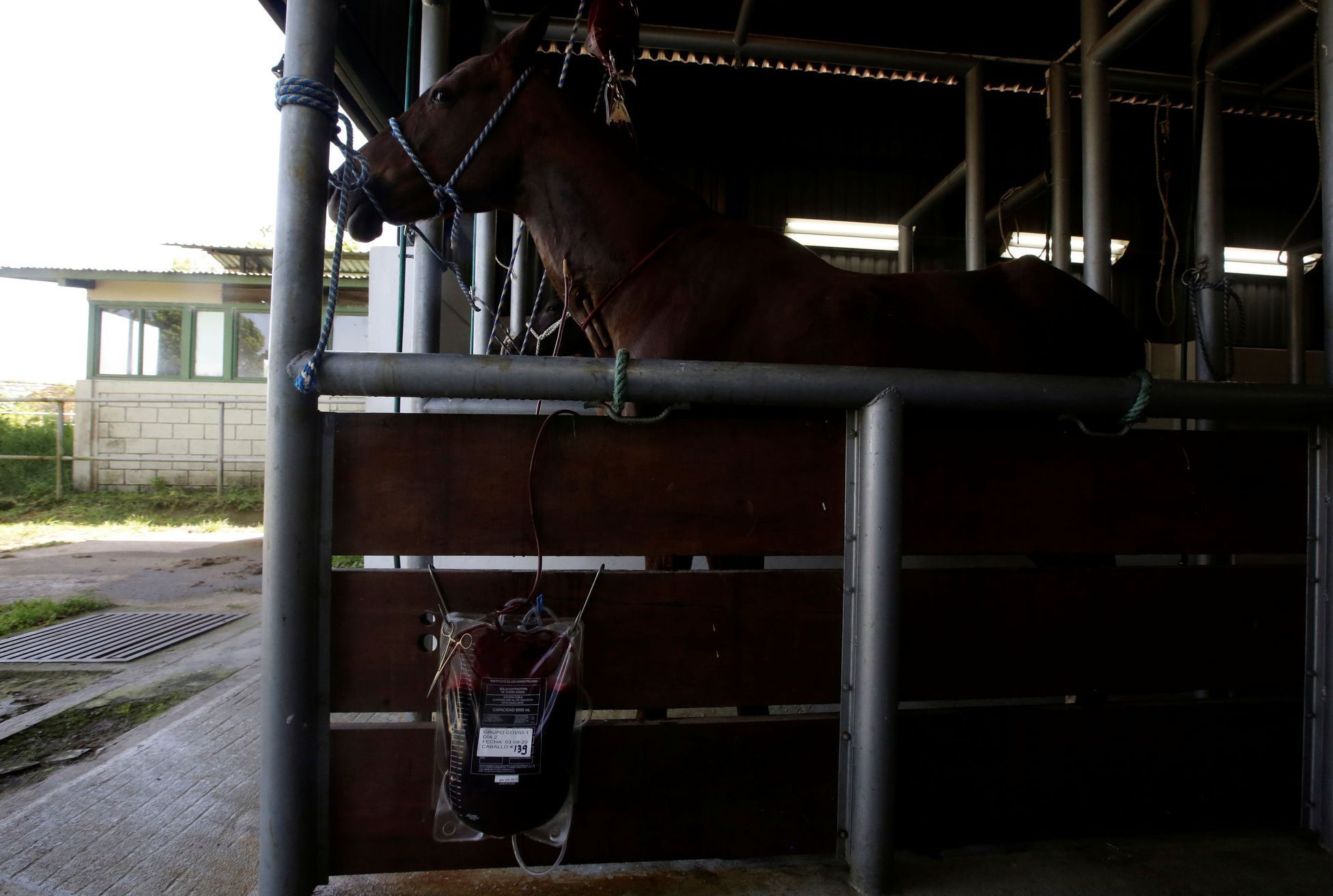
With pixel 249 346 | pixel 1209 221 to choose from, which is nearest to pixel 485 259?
pixel 1209 221

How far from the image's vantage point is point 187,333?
11.6 metres

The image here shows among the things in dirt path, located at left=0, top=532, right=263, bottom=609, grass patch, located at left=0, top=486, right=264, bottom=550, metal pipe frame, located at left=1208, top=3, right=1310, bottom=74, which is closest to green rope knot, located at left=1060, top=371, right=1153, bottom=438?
metal pipe frame, located at left=1208, top=3, right=1310, bottom=74

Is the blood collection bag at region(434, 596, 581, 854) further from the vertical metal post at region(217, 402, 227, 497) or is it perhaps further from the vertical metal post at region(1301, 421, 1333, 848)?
the vertical metal post at region(217, 402, 227, 497)

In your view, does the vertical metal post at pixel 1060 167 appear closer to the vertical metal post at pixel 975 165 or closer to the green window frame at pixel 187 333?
the vertical metal post at pixel 975 165

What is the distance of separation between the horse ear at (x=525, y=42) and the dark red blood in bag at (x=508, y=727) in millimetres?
1603

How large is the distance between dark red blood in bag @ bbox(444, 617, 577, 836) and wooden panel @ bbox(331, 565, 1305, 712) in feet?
0.40

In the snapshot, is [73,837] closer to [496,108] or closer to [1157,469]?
[496,108]

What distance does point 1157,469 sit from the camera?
1.43 metres

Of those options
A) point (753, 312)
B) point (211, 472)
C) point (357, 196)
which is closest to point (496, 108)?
point (357, 196)

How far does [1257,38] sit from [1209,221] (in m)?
1.57

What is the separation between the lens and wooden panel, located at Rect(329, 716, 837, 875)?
4.02ft

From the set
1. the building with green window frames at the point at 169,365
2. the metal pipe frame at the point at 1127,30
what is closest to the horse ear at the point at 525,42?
the metal pipe frame at the point at 1127,30

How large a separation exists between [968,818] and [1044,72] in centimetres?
569

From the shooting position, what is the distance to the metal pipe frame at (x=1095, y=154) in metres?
3.04
